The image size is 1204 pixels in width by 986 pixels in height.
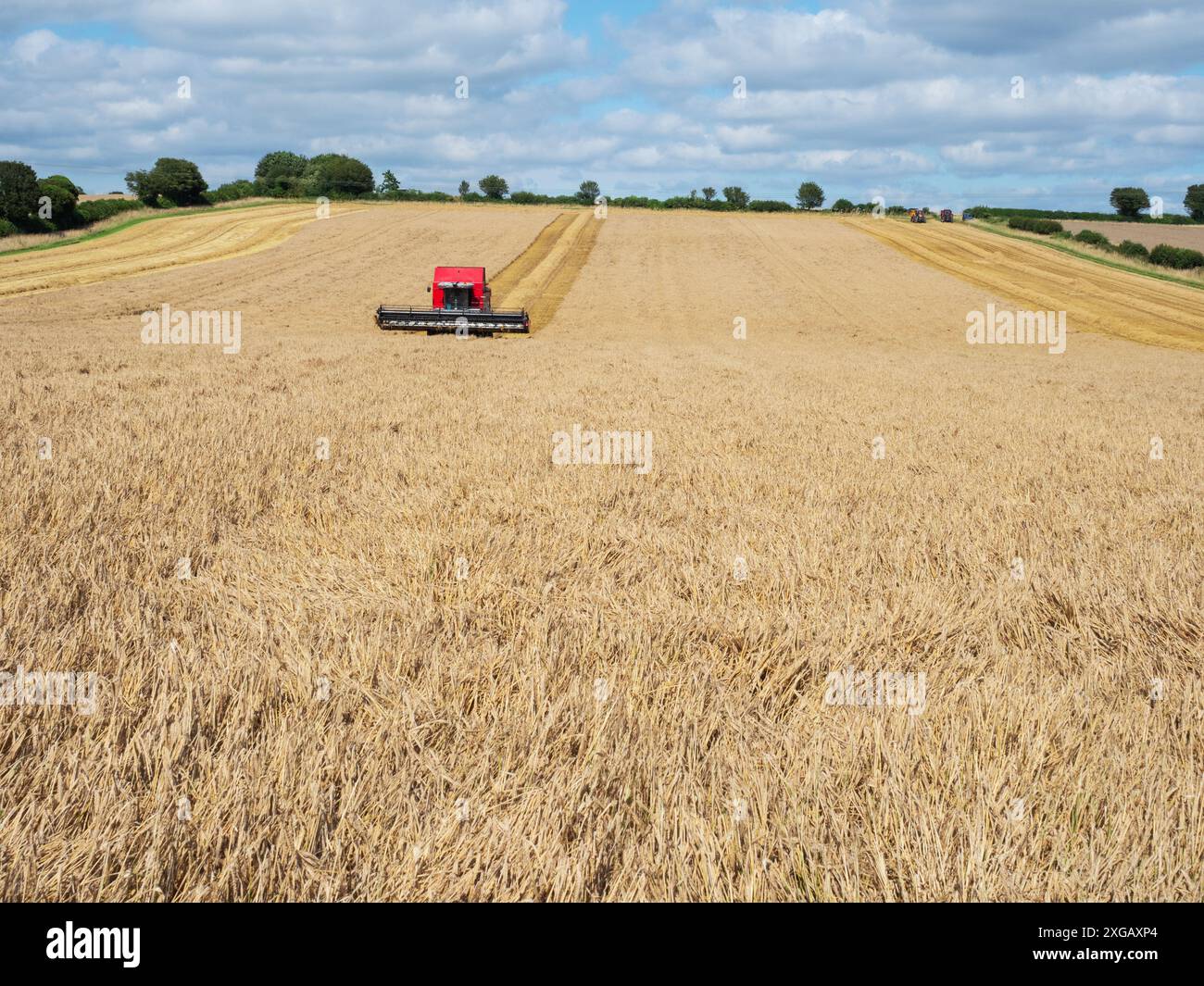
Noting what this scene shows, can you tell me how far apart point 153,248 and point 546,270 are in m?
26.3

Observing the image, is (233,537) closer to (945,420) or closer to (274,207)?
(945,420)

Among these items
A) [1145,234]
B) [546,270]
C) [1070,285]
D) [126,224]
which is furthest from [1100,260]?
[126,224]

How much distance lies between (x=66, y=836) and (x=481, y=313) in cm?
2677

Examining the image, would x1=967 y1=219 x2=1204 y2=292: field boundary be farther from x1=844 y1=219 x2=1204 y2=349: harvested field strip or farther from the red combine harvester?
the red combine harvester

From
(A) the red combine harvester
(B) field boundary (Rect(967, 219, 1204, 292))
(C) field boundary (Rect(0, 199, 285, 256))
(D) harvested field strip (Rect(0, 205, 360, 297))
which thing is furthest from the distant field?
(C) field boundary (Rect(0, 199, 285, 256))

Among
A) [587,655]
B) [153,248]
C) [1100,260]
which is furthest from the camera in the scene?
[1100,260]

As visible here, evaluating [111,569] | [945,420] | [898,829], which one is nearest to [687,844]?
[898,829]

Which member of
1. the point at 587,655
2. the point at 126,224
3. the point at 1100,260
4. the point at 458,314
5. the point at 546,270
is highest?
the point at 126,224

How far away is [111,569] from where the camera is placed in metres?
4.46

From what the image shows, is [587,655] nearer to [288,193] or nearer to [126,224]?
[126,224]

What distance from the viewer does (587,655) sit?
3453 mm

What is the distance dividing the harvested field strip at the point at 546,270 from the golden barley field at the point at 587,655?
26.5 metres

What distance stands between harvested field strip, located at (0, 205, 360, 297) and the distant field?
77.5m

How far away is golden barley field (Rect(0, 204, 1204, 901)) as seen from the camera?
2178 mm
